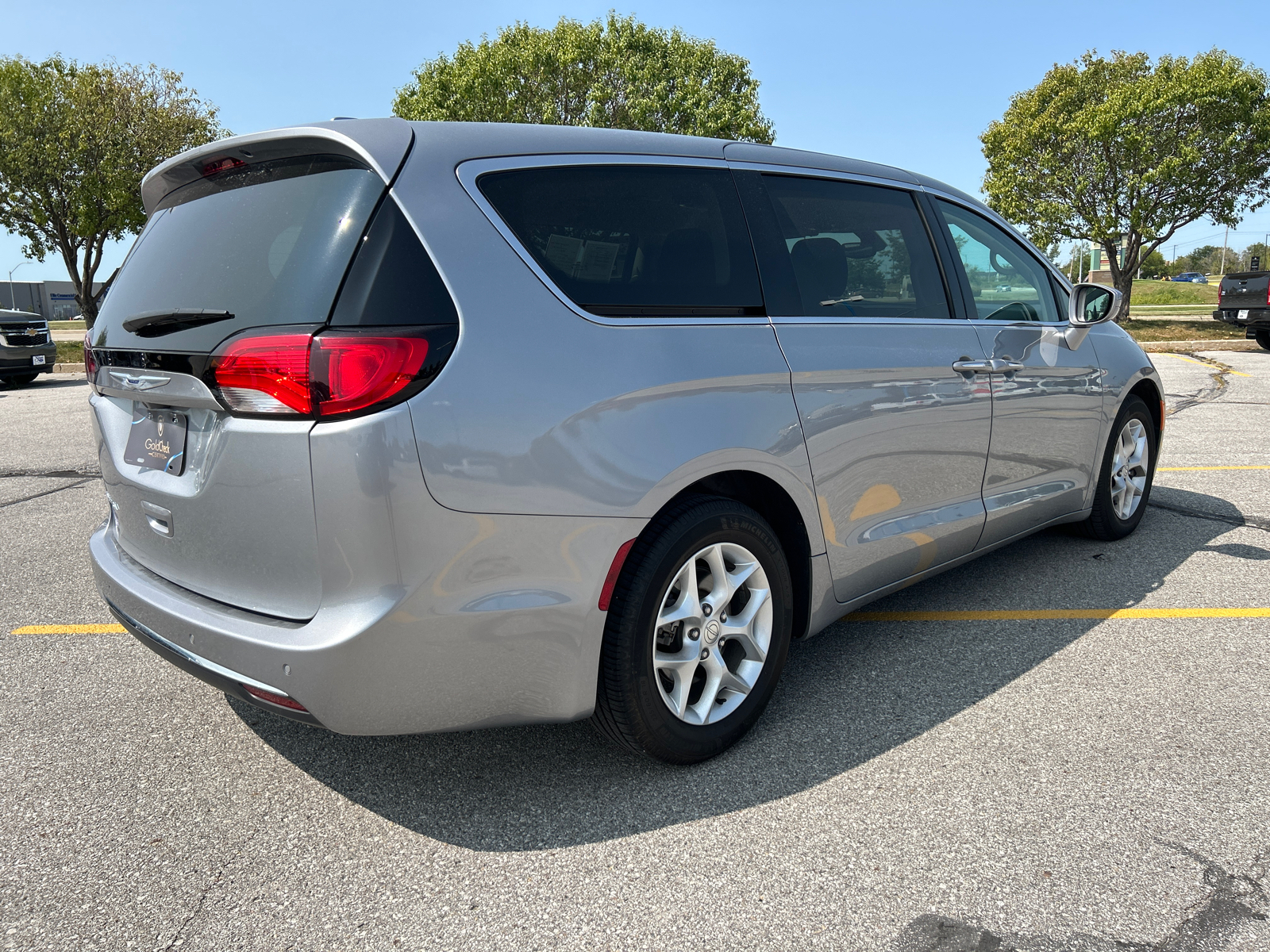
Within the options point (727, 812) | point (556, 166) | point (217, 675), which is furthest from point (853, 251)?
point (217, 675)

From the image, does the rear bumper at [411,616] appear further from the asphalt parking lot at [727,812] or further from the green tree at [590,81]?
the green tree at [590,81]

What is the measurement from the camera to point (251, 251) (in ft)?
7.89

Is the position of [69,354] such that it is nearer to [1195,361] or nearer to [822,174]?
[822,174]

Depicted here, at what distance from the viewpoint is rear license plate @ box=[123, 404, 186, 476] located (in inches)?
96.7

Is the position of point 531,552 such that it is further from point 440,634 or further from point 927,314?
point 927,314

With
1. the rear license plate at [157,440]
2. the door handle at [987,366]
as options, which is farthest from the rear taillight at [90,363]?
the door handle at [987,366]

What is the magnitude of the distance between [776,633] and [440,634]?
117 centimetres

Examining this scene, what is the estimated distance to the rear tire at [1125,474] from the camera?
480 cm

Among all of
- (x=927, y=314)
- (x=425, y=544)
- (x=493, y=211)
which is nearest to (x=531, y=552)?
(x=425, y=544)

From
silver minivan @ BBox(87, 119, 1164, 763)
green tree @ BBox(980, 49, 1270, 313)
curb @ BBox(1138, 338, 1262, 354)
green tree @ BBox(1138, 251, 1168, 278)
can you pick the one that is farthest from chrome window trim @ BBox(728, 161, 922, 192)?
green tree @ BBox(1138, 251, 1168, 278)

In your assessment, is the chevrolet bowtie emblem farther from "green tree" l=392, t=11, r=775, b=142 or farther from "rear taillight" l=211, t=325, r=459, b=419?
"green tree" l=392, t=11, r=775, b=142

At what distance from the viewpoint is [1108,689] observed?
3291 mm

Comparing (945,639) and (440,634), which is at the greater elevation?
(440,634)

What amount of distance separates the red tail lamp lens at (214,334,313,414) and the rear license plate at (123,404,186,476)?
0.29m
